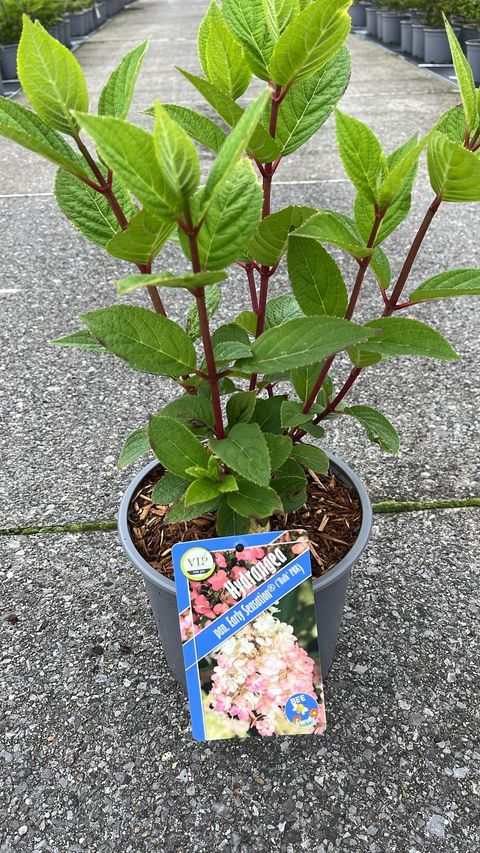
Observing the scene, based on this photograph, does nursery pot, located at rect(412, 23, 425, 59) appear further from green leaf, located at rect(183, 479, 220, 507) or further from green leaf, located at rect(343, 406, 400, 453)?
green leaf, located at rect(183, 479, 220, 507)

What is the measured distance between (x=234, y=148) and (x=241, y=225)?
11 cm

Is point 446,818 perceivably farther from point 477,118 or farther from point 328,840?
point 477,118

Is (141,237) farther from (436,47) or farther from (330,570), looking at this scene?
(436,47)

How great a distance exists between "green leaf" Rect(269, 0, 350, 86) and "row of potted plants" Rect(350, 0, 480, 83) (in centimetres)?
651

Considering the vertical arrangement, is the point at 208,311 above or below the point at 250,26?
below

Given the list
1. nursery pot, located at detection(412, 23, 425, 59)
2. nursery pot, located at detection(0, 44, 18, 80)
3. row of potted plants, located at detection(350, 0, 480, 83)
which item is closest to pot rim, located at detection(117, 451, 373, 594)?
row of potted plants, located at detection(350, 0, 480, 83)

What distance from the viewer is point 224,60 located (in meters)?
0.94

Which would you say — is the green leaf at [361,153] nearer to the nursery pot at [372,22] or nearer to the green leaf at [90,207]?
the green leaf at [90,207]

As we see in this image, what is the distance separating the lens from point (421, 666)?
1.48 m

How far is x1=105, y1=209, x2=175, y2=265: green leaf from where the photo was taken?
776 millimetres

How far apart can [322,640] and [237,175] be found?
90 centimetres

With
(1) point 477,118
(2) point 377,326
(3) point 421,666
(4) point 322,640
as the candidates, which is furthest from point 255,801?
(1) point 477,118

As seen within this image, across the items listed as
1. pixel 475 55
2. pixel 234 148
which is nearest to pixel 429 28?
pixel 475 55

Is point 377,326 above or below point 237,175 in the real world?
below
